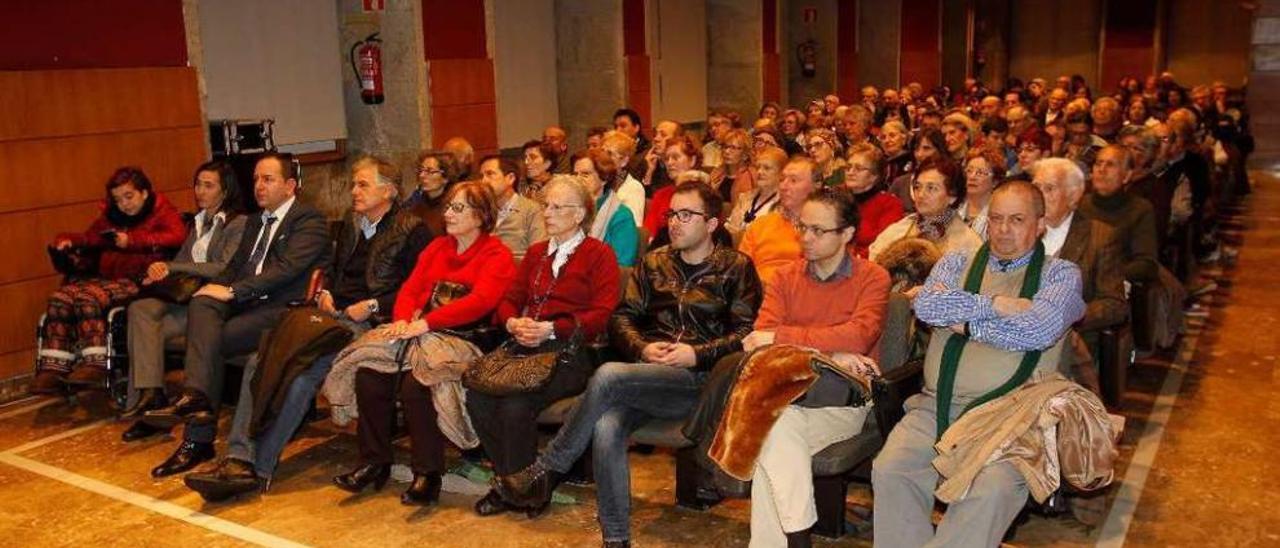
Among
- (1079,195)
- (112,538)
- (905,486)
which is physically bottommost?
(112,538)

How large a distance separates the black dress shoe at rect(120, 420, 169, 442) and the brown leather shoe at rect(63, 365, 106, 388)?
58 cm

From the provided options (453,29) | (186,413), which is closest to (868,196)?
(186,413)

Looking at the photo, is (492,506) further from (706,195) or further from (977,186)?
(977,186)

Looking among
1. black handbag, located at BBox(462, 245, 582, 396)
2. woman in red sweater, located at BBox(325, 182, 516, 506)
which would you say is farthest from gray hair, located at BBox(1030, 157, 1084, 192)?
woman in red sweater, located at BBox(325, 182, 516, 506)

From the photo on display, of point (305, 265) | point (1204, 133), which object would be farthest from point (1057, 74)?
point (305, 265)

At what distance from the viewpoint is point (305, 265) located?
533cm

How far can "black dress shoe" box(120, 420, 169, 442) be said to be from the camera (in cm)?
532

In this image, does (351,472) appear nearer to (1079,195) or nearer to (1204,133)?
(1079,195)

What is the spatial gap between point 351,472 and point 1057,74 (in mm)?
21972

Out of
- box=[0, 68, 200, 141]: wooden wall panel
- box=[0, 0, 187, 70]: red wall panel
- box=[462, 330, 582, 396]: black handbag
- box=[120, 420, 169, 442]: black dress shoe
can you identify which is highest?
box=[0, 0, 187, 70]: red wall panel

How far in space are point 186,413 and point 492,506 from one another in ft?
4.94

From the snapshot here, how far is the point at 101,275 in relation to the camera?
5949 millimetres

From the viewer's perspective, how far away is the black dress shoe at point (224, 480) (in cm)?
442

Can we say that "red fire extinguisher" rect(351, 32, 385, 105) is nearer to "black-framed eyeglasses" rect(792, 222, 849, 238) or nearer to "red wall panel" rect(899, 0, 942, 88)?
"black-framed eyeglasses" rect(792, 222, 849, 238)
